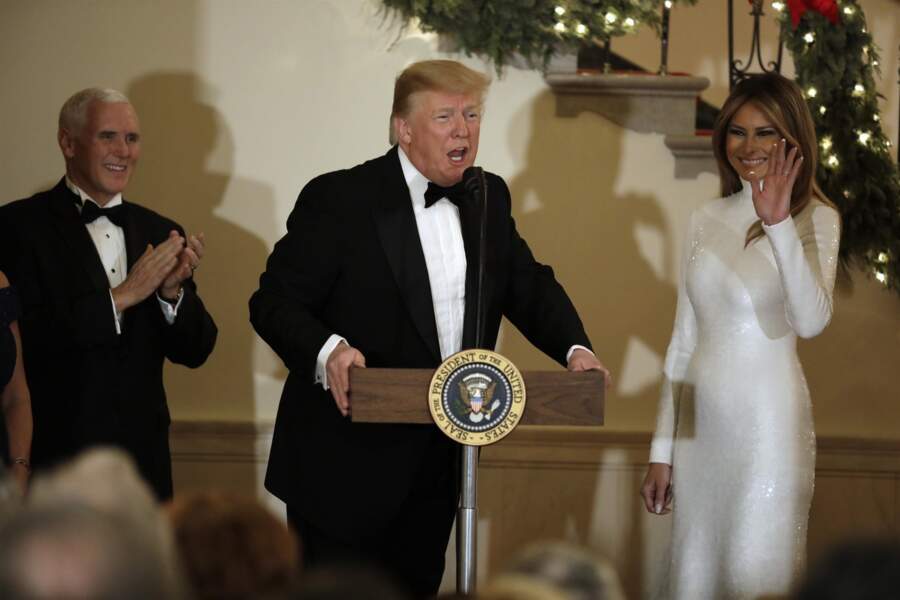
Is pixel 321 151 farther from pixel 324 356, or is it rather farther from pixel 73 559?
pixel 73 559

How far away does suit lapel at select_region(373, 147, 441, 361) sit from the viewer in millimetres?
3504

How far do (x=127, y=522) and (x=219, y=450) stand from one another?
12.8 ft

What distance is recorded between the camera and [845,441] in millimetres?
5090

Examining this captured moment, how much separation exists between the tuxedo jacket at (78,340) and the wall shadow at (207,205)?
3.37ft

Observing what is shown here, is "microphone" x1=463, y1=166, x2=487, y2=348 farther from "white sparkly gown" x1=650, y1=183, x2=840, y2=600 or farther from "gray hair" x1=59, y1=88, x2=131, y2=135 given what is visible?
"gray hair" x1=59, y1=88, x2=131, y2=135

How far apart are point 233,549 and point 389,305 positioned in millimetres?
2056

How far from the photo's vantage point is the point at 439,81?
351cm

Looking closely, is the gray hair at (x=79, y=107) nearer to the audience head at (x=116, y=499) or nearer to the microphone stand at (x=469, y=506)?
the microphone stand at (x=469, y=506)

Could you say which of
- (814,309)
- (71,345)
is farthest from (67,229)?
(814,309)

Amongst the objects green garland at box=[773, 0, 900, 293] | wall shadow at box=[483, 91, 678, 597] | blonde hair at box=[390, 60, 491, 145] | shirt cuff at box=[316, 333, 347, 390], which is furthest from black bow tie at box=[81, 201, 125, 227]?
green garland at box=[773, 0, 900, 293]

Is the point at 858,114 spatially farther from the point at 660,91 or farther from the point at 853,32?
the point at 660,91

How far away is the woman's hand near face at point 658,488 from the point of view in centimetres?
375

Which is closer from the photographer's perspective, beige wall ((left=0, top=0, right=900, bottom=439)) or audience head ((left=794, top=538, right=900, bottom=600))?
audience head ((left=794, top=538, right=900, bottom=600))

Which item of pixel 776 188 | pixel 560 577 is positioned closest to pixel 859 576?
pixel 560 577
